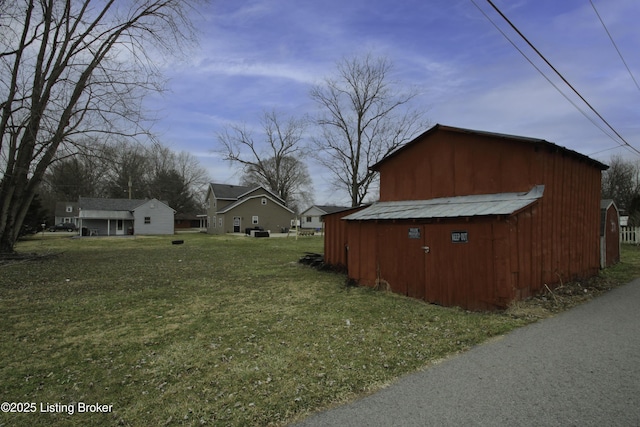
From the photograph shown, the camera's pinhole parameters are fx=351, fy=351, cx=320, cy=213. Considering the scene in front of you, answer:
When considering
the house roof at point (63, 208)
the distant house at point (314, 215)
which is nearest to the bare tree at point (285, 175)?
the distant house at point (314, 215)

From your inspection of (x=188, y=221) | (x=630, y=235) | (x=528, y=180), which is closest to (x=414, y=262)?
(x=528, y=180)

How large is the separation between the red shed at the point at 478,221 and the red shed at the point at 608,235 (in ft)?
8.05

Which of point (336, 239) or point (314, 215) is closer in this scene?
point (336, 239)

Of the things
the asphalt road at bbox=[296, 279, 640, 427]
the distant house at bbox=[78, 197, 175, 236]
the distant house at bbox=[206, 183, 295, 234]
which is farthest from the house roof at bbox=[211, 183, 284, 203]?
the asphalt road at bbox=[296, 279, 640, 427]

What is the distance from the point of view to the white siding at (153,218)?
148 feet

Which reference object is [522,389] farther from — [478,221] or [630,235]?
[630,235]

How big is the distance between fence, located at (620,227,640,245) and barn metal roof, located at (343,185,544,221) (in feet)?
71.9

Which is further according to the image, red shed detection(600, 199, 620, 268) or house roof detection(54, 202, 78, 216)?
house roof detection(54, 202, 78, 216)

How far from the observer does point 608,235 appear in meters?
14.3

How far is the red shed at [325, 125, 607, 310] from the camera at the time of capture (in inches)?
289

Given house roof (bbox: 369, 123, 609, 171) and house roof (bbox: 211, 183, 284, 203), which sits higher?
house roof (bbox: 211, 183, 284, 203)

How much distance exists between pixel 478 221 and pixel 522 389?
4150 millimetres

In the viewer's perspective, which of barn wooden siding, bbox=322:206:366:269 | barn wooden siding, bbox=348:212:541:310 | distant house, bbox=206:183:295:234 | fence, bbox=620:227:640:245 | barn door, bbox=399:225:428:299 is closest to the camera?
barn wooden siding, bbox=348:212:541:310

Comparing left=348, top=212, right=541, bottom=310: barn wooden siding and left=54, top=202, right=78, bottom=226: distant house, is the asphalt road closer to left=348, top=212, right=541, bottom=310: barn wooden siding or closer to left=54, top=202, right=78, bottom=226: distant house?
left=348, top=212, right=541, bottom=310: barn wooden siding
